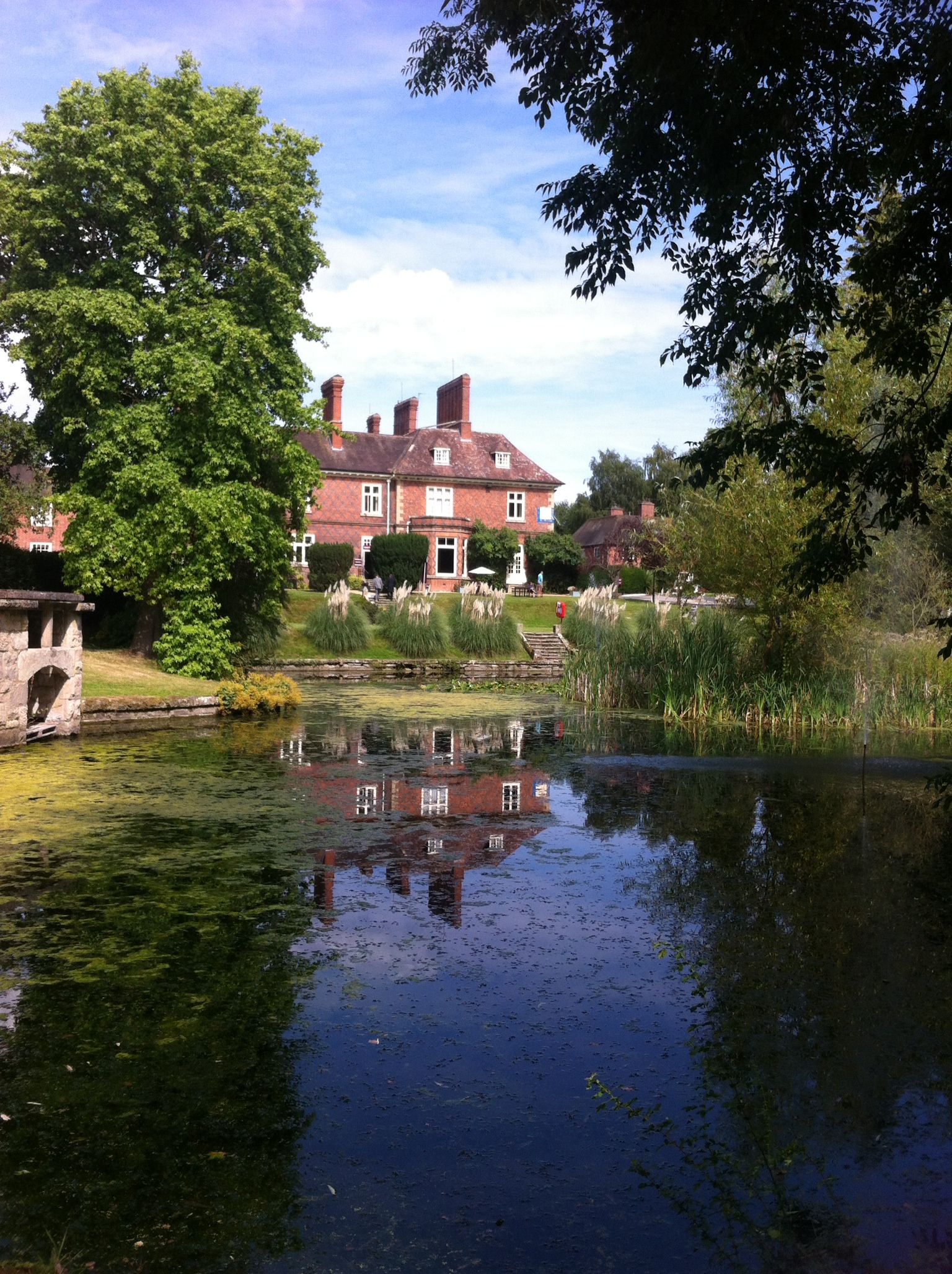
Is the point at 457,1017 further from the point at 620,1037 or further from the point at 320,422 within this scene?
the point at 320,422

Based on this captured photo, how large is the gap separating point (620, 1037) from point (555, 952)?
138 centimetres

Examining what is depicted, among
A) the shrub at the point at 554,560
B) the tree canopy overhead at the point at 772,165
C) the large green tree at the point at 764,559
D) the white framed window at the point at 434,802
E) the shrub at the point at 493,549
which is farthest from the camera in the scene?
the shrub at the point at 554,560

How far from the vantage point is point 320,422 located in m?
25.6

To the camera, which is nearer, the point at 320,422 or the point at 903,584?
the point at 903,584

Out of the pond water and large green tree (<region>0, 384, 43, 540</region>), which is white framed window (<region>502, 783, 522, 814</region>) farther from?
large green tree (<region>0, 384, 43, 540</region>)

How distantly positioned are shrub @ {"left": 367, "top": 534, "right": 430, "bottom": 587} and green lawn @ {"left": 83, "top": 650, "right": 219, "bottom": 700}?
83.3 ft

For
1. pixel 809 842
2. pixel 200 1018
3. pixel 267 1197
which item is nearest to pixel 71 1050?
pixel 200 1018

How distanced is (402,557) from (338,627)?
17257 mm

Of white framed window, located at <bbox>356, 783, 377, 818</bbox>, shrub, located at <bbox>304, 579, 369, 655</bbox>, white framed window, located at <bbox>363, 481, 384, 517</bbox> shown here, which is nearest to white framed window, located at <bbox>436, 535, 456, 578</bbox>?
white framed window, located at <bbox>363, 481, 384, 517</bbox>

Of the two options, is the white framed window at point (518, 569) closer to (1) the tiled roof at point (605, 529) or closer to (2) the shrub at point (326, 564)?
(1) the tiled roof at point (605, 529)

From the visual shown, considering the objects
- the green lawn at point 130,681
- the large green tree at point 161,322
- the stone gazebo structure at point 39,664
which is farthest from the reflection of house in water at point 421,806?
the large green tree at point 161,322

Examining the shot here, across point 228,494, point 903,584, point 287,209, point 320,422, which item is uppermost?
point 287,209

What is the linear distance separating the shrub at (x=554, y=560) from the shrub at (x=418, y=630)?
70.1 feet

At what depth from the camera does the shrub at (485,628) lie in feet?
108
